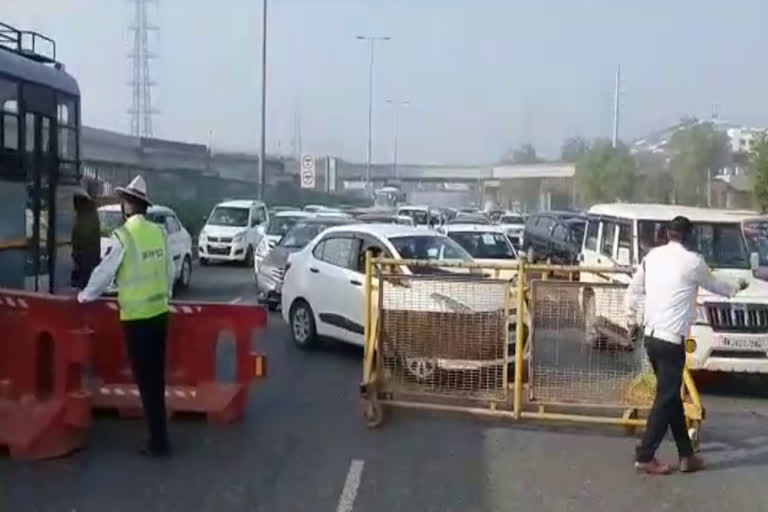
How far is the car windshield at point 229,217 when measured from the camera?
105 ft

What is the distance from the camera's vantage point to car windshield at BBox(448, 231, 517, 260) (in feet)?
63.4

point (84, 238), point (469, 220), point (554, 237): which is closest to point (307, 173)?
point (469, 220)

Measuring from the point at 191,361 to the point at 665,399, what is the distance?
13.1 feet

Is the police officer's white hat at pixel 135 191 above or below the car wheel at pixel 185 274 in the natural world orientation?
above

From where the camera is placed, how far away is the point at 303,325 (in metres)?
13.6

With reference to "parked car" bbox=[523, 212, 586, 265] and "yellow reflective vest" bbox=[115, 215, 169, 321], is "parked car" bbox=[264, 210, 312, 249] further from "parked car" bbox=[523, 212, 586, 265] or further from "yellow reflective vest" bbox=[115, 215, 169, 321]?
"yellow reflective vest" bbox=[115, 215, 169, 321]

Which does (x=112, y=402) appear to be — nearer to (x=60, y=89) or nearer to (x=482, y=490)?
(x=482, y=490)

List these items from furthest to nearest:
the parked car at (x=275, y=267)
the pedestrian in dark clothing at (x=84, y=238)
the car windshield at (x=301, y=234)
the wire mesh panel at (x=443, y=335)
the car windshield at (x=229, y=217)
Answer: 1. the car windshield at (x=229, y=217)
2. the car windshield at (x=301, y=234)
3. the parked car at (x=275, y=267)
4. the pedestrian in dark clothing at (x=84, y=238)
5. the wire mesh panel at (x=443, y=335)

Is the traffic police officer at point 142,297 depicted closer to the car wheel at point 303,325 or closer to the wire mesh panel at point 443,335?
the wire mesh panel at point 443,335

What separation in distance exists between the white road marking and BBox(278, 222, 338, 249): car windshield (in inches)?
425

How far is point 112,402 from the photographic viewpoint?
29.9ft

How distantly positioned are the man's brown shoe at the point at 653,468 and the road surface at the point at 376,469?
103mm

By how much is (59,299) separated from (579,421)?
443 cm

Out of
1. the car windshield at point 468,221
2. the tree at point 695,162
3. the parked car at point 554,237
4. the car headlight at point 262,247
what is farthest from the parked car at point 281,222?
the tree at point 695,162
